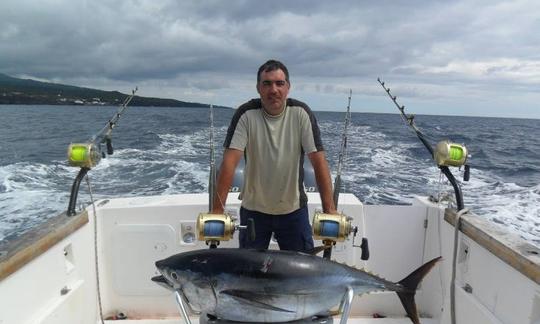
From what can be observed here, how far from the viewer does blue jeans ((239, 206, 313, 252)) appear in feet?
9.96

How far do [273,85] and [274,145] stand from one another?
0.40 meters

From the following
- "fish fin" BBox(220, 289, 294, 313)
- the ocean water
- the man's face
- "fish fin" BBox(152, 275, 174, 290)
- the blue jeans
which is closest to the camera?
"fish fin" BBox(220, 289, 294, 313)

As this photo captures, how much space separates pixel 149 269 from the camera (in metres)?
3.46

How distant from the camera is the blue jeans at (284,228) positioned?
3035mm

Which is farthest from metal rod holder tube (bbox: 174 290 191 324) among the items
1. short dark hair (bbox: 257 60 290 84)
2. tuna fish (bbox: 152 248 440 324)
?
short dark hair (bbox: 257 60 290 84)

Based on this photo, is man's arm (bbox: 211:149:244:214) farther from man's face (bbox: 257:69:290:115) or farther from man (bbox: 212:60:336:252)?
man's face (bbox: 257:69:290:115)

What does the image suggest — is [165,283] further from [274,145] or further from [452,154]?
[452,154]

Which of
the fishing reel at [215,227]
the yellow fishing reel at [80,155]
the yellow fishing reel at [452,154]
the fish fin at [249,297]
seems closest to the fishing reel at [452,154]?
the yellow fishing reel at [452,154]

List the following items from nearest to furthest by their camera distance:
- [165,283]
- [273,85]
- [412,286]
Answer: [165,283] < [412,286] < [273,85]

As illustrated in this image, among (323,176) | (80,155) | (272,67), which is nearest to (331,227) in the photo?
(323,176)

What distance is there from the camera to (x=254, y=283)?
1996 millimetres

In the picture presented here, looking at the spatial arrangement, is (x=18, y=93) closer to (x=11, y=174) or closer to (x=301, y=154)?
(x=11, y=174)

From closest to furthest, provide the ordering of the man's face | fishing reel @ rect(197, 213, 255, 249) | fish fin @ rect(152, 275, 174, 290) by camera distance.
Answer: fish fin @ rect(152, 275, 174, 290) < fishing reel @ rect(197, 213, 255, 249) < the man's face

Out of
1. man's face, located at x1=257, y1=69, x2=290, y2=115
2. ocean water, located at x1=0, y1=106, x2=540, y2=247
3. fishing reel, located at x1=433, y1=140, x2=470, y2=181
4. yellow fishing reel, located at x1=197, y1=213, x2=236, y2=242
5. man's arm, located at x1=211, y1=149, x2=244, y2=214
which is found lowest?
ocean water, located at x1=0, y1=106, x2=540, y2=247
